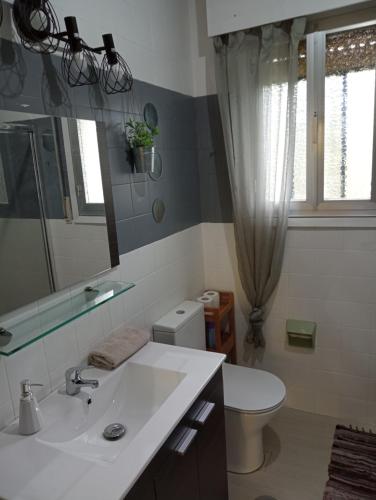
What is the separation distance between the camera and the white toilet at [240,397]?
195cm

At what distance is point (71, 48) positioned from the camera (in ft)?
4.42

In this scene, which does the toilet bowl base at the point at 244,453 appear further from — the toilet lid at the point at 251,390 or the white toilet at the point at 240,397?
the toilet lid at the point at 251,390

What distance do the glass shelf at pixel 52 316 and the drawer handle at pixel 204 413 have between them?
0.55 m

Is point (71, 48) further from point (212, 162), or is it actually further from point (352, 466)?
point (352, 466)

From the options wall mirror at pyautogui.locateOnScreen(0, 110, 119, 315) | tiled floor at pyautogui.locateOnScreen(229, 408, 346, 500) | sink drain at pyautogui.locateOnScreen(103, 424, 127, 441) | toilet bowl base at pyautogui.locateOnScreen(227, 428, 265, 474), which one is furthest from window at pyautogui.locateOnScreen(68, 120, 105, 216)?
tiled floor at pyautogui.locateOnScreen(229, 408, 346, 500)

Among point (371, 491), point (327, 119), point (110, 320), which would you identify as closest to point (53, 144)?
point (110, 320)

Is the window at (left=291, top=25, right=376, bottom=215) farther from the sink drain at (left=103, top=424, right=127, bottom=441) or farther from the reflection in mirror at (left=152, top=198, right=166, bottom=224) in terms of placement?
the sink drain at (left=103, top=424, right=127, bottom=441)

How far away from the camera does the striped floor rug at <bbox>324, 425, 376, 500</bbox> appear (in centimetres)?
189

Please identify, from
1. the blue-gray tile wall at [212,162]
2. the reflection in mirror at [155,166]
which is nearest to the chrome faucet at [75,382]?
the reflection in mirror at [155,166]

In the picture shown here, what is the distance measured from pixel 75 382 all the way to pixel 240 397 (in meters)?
0.99

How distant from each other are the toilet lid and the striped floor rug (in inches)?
19.4

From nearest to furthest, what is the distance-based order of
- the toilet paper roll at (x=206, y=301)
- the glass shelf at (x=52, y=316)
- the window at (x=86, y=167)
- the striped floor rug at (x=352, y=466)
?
the glass shelf at (x=52, y=316) → the window at (x=86, y=167) → the striped floor rug at (x=352, y=466) → the toilet paper roll at (x=206, y=301)

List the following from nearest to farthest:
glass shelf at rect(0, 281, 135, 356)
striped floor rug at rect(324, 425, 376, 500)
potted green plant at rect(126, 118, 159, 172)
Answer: glass shelf at rect(0, 281, 135, 356), potted green plant at rect(126, 118, 159, 172), striped floor rug at rect(324, 425, 376, 500)

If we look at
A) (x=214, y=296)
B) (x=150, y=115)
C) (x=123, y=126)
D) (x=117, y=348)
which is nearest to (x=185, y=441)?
(x=117, y=348)
